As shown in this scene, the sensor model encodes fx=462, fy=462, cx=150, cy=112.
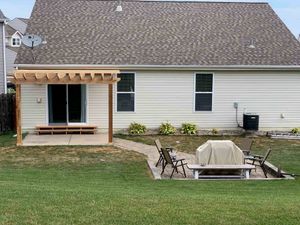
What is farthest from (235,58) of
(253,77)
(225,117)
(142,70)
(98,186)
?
(98,186)

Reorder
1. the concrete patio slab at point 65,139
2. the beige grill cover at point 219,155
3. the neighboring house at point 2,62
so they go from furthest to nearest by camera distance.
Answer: the neighboring house at point 2,62
the concrete patio slab at point 65,139
the beige grill cover at point 219,155

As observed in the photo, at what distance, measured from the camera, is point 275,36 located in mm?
21875

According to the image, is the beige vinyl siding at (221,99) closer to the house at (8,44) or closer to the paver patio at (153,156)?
the paver patio at (153,156)

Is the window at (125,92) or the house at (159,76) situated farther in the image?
the window at (125,92)

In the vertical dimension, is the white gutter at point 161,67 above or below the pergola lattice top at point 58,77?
above

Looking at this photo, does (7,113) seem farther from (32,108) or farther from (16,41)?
(16,41)

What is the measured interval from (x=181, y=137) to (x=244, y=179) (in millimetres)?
7314

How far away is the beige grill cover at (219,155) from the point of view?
12.2 meters

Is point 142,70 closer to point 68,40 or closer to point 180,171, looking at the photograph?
point 68,40

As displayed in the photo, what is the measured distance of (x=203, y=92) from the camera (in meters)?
19.8

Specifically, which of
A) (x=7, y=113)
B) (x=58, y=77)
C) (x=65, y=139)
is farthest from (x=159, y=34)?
(x=7, y=113)

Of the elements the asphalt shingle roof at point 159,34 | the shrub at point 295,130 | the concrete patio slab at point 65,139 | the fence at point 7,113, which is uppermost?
the asphalt shingle roof at point 159,34

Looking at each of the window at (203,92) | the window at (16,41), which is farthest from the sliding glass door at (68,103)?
the window at (16,41)

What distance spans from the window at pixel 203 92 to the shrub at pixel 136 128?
249 cm
